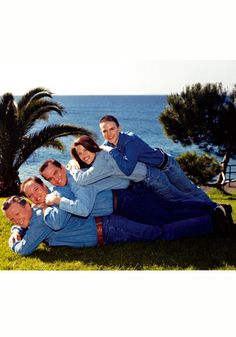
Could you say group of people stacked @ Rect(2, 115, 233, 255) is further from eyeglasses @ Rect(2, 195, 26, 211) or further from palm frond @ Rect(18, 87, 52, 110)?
palm frond @ Rect(18, 87, 52, 110)

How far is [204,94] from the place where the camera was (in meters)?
4.61

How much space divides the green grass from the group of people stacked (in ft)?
0.24

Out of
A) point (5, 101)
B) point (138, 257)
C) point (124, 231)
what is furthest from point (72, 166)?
point (138, 257)

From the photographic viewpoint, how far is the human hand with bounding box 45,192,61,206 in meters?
4.32

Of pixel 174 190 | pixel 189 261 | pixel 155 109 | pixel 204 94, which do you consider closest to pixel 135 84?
pixel 155 109

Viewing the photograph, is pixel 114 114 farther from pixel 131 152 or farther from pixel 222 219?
pixel 222 219

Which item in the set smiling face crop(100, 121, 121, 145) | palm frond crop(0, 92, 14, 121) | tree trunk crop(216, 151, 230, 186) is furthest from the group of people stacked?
palm frond crop(0, 92, 14, 121)

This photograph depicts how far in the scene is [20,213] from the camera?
14.4 feet

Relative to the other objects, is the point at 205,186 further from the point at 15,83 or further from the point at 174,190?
the point at 15,83

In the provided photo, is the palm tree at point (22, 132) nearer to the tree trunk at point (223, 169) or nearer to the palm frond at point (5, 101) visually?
the palm frond at point (5, 101)

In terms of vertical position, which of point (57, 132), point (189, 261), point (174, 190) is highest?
point (57, 132)

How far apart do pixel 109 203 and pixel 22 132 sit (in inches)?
38.4

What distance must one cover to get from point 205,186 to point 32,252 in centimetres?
153

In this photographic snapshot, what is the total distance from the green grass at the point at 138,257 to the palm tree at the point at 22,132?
21.7 inches
